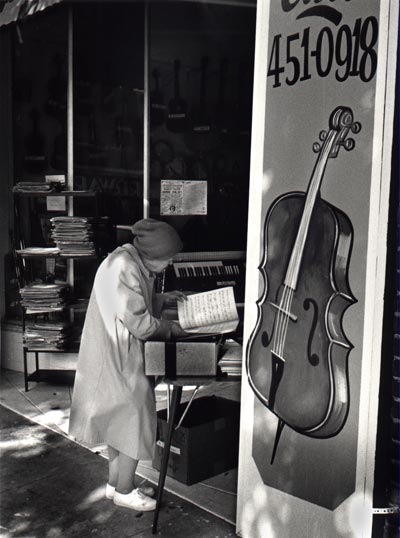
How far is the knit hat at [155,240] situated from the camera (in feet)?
12.0

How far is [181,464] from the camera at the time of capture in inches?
161

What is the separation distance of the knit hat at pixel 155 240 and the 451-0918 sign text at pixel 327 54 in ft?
3.36

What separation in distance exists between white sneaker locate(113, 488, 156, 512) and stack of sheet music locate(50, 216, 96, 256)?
2678mm

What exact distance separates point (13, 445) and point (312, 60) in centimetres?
338

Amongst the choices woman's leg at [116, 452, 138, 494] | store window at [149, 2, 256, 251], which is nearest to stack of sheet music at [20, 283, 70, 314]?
store window at [149, 2, 256, 251]

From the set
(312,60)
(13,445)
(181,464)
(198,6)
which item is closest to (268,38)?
(312,60)

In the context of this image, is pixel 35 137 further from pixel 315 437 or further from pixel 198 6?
pixel 315 437

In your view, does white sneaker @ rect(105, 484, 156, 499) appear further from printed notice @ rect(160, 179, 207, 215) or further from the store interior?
printed notice @ rect(160, 179, 207, 215)

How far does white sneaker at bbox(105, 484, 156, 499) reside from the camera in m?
3.87

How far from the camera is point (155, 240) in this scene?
3664 mm

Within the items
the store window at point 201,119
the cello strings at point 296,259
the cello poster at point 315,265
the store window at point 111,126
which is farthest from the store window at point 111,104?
the cello strings at point 296,259

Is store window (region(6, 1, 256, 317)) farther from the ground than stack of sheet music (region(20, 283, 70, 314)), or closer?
farther from the ground

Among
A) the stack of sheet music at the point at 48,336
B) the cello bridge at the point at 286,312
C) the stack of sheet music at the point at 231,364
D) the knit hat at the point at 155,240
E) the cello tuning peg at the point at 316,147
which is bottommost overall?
the stack of sheet music at the point at 48,336

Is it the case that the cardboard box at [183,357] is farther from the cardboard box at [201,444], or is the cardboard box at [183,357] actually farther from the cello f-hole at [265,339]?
the cardboard box at [201,444]
